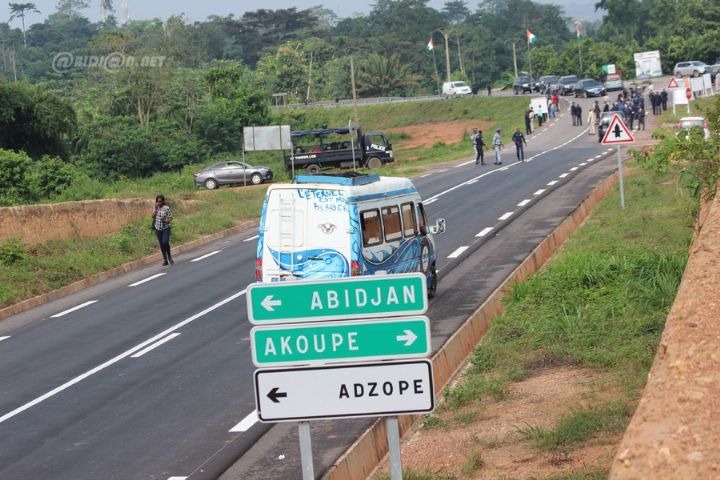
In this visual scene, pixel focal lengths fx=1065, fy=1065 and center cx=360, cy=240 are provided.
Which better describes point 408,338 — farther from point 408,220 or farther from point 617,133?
Answer: point 617,133

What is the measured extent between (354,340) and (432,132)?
85.2 metres

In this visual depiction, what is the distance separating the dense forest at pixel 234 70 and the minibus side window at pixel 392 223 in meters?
25.0

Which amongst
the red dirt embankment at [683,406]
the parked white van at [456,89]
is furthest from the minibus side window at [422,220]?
the parked white van at [456,89]

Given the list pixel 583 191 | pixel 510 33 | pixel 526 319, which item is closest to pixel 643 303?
pixel 526 319

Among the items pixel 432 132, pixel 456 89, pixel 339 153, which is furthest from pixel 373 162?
pixel 456 89

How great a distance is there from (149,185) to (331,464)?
45.7 m

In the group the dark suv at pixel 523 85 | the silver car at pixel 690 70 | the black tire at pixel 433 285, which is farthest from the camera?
the dark suv at pixel 523 85

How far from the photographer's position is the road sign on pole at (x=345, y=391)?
6.25 meters

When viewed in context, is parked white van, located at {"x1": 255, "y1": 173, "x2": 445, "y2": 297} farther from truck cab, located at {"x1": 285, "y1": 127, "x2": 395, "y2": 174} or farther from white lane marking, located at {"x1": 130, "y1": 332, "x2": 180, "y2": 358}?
truck cab, located at {"x1": 285, "y1": 127, "x2": 395, "y2": 174}

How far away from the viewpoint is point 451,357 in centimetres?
1462

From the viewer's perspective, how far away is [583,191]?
112 feet

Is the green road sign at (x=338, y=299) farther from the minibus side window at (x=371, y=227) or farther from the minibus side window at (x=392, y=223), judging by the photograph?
the minibus side window at (x=392, y=223)

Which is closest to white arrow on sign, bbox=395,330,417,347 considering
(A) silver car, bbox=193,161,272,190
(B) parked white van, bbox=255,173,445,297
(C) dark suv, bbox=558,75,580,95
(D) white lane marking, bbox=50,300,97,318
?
(B) parked white van, bbox=255,173,445,297

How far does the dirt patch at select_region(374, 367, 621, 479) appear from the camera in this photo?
33.3 feet
